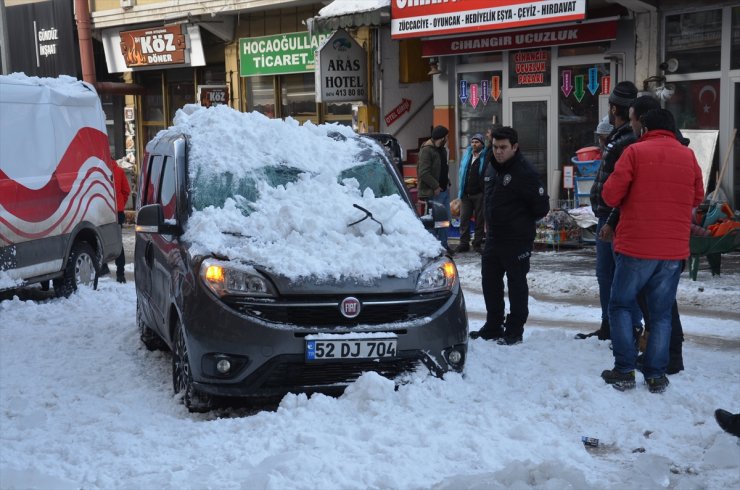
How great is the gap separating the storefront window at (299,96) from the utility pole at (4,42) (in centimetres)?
926

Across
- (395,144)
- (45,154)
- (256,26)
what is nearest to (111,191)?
(45,154)

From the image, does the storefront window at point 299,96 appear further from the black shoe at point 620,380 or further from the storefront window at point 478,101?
the black shoe at point 620,380

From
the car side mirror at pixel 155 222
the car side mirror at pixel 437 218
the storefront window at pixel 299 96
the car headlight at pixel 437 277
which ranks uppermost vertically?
the storefront window at pixel 299 96

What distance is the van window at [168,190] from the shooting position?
7375mm

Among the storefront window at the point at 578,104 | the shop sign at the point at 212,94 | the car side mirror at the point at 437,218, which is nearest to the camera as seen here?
the car side mirror at the point at 437,218

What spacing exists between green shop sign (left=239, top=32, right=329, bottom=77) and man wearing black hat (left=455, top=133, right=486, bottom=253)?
6.27m

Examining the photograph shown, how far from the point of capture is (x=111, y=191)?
1245cm

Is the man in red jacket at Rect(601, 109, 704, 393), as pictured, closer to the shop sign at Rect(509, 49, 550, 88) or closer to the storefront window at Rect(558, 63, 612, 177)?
the storefront window at Rect(558, 63, 612, 177)

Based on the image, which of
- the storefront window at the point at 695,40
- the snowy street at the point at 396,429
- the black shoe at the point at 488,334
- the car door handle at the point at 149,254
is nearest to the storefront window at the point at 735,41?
the storefront window at the point at 695,40

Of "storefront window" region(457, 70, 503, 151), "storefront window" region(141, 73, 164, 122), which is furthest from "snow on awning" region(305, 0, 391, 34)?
"storefront window" region(141, 73, 164, 122)

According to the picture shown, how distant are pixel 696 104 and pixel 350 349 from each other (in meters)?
10.5

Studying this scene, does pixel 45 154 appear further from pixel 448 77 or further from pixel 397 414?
pixel 448 77

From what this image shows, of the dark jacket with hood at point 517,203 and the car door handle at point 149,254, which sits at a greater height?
the dark jacket with hood at point 517,203

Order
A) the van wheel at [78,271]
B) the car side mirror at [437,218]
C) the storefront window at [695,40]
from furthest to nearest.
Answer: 1. the storefront window at [695,40]
2. the van wheel at [78,271]
3. the car side mirror at [437,218]
